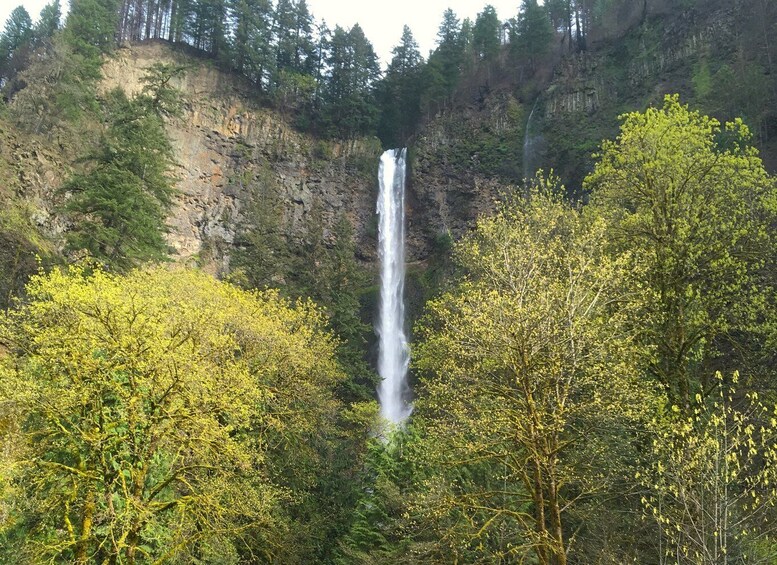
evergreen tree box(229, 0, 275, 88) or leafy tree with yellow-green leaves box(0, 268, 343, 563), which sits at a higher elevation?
evergreen tree box(229, 0, 275, 88)

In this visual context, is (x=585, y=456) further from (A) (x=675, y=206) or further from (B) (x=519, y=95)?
(B) (x=519, y=95)

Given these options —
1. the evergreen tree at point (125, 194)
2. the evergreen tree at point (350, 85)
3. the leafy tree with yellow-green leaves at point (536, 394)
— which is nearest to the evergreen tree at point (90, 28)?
the evergreen tree at point (125, 194)

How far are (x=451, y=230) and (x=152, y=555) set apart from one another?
3942 centimetres

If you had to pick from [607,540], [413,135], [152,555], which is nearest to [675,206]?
[607,540]

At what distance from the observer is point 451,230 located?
47719 millimetres

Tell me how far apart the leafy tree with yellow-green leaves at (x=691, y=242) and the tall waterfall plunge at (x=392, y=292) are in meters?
21.7

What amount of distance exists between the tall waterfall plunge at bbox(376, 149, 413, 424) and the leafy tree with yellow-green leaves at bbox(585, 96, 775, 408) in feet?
71.2

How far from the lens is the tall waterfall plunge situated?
3834 centimetres

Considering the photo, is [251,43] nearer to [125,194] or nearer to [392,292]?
[392,292]

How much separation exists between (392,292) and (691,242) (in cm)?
3364

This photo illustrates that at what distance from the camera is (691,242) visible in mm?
13273

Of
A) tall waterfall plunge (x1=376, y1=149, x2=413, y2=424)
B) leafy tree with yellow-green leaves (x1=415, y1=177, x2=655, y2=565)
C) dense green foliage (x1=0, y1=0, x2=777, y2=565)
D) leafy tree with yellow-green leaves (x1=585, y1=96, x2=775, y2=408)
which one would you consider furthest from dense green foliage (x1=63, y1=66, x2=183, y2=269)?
leafy tree with yellow-green leaves (x1=585, y1=96, x2=775, y2=408)

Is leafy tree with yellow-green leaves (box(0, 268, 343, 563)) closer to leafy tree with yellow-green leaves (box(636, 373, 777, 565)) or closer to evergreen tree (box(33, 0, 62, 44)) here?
leafy tree with yellow-green leaves (box(636, 373, 777, 565))

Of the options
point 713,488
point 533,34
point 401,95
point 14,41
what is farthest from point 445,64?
point 713,488
